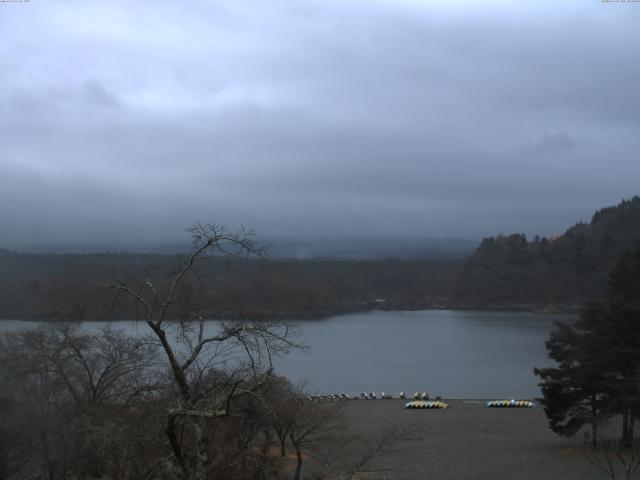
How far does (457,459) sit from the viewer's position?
17359mm

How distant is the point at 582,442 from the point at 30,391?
14240mm

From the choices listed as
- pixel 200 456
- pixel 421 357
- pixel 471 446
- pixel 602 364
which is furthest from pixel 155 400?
pixel 421 357

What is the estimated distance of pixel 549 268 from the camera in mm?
87688

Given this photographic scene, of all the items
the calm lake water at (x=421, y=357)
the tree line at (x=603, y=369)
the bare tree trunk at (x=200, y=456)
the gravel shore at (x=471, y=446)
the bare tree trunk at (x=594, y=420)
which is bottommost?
the calm lake water at (x=421, y=357)

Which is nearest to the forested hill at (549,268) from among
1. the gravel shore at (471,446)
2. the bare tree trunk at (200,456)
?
the gravel shore at (471,446)

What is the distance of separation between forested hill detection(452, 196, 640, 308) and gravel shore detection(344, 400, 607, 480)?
57848mm

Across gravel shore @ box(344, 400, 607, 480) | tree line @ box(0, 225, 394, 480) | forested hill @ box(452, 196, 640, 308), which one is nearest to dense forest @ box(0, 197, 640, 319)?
forested hill @ box(452, 196, 640, 308)

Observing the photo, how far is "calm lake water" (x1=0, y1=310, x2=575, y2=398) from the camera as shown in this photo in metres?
32.7

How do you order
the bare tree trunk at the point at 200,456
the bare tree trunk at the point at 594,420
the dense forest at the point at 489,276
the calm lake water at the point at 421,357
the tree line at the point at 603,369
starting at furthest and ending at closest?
the dense forest at the point at 489,276 < the calm lake water at the point at 421,357 < the bare tree trunk at the point at 594,420 < the tree line at the point at 603,369 < the bare tree trunk at the point at 200,456

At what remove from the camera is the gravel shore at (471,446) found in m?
15.6

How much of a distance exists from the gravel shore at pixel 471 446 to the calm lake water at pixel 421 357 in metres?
4.29

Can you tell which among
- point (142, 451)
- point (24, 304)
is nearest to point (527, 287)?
point (24, 304)

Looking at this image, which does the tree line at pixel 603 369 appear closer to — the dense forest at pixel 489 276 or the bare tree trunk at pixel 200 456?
the bare tree trunk at pixel 200 456

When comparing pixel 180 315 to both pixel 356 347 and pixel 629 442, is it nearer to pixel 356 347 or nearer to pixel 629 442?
pixel 629 442
